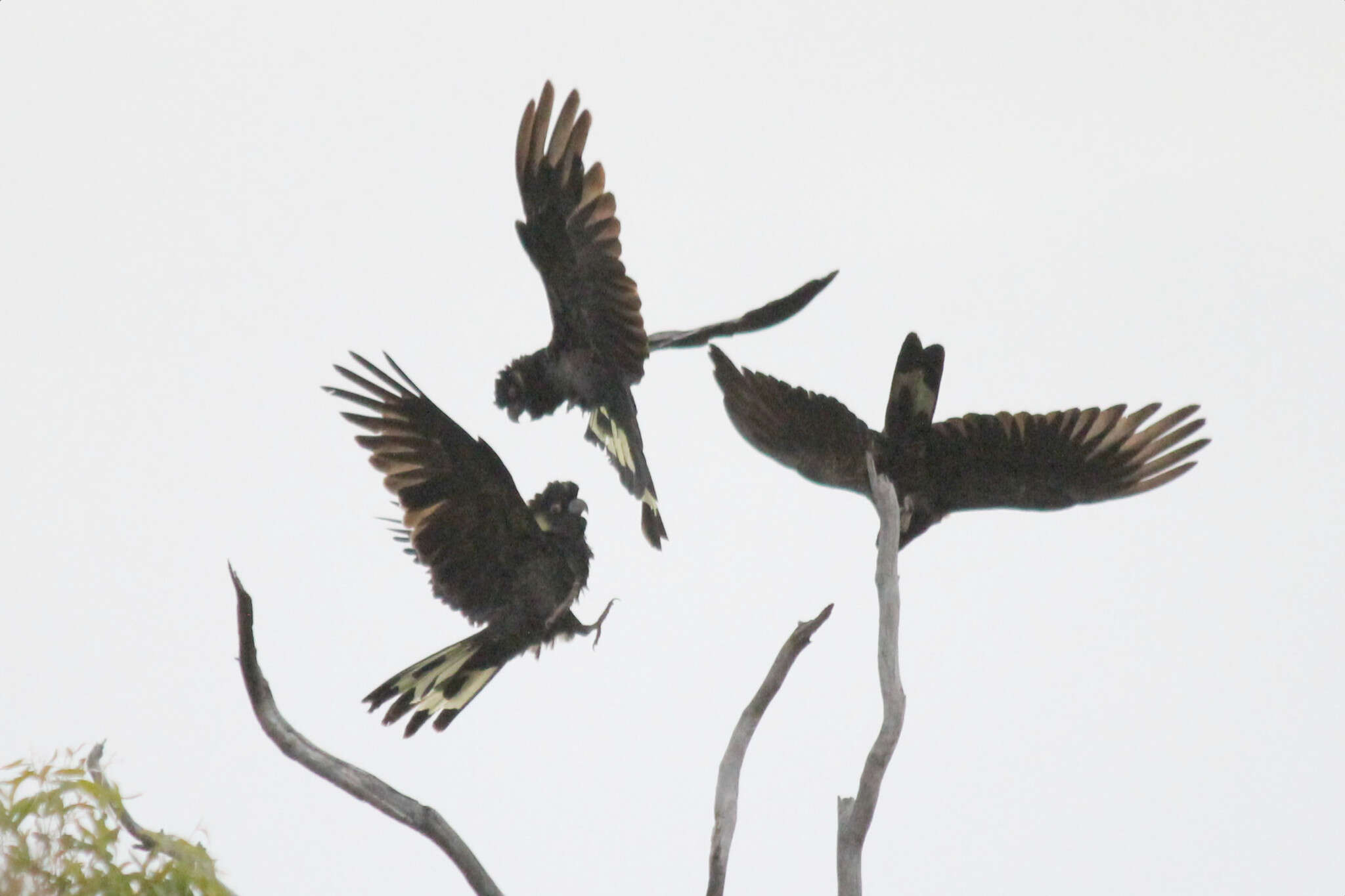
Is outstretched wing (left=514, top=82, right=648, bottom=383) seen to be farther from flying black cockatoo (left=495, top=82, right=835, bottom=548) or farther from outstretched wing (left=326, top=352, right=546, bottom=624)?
outstretched wing (left=326, top=352, right=546, bottom=624)

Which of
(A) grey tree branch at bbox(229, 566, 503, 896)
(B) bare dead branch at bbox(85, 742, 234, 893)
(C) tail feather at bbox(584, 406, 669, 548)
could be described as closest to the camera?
(B) bare dead branch at bbox(85, 742, 234, 893)

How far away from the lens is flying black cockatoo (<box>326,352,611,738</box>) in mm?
5008

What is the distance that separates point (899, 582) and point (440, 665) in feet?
4.96

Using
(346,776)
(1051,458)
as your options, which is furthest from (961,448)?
(346,776)

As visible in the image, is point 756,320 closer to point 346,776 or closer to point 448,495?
point 448,495

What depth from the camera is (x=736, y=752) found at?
4.77 metres

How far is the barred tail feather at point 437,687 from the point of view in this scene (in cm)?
491

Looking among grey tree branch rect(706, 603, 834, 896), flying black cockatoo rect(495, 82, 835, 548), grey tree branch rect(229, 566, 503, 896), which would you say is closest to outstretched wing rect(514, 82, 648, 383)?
flying black cockatoo rect(495, 82, 835, 548)

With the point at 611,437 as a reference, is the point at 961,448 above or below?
above

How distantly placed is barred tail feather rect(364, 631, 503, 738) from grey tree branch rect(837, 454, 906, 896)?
1.25m

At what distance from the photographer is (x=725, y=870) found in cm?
464

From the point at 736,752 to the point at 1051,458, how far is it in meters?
1.92

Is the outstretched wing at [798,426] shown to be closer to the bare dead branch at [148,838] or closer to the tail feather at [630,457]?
the tail feather at [630,457]

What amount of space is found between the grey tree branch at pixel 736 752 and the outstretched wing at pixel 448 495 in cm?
96
